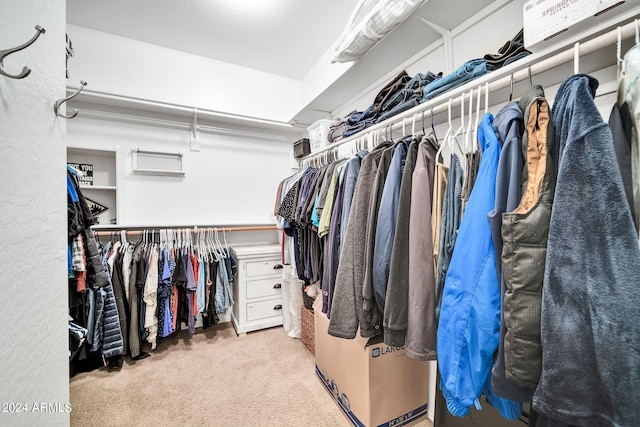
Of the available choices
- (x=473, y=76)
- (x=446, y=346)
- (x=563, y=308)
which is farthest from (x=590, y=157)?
(x=473, y=76)

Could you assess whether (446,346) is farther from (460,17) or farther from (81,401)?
(81,401)

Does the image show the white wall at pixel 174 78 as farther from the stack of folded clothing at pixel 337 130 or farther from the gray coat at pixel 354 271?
the gray coat at pixel 354 271

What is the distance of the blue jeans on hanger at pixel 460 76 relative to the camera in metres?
1.02

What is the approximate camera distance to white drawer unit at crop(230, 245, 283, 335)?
244 centimetres

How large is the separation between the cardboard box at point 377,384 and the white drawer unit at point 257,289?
1134 millimetres

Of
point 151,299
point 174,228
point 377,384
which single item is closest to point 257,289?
point 151,299

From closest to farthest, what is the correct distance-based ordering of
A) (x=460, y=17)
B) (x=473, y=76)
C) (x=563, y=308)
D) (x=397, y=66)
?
(x=563, y=308)
(x=473, y=76)
(x=460, y=17)
(x=397, y=66)

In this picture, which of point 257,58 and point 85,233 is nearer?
point 85,233

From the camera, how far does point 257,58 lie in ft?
8.31

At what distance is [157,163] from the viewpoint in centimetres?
245

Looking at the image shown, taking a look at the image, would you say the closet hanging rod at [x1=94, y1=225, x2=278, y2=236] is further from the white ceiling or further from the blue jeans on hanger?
the blue jeans on hanger

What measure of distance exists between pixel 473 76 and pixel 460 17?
1.84 ft

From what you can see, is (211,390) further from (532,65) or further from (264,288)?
(532,65)

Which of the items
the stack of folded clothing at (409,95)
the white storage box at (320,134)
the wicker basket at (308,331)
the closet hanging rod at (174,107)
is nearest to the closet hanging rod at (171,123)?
the closet hanging rod at (174,107)
